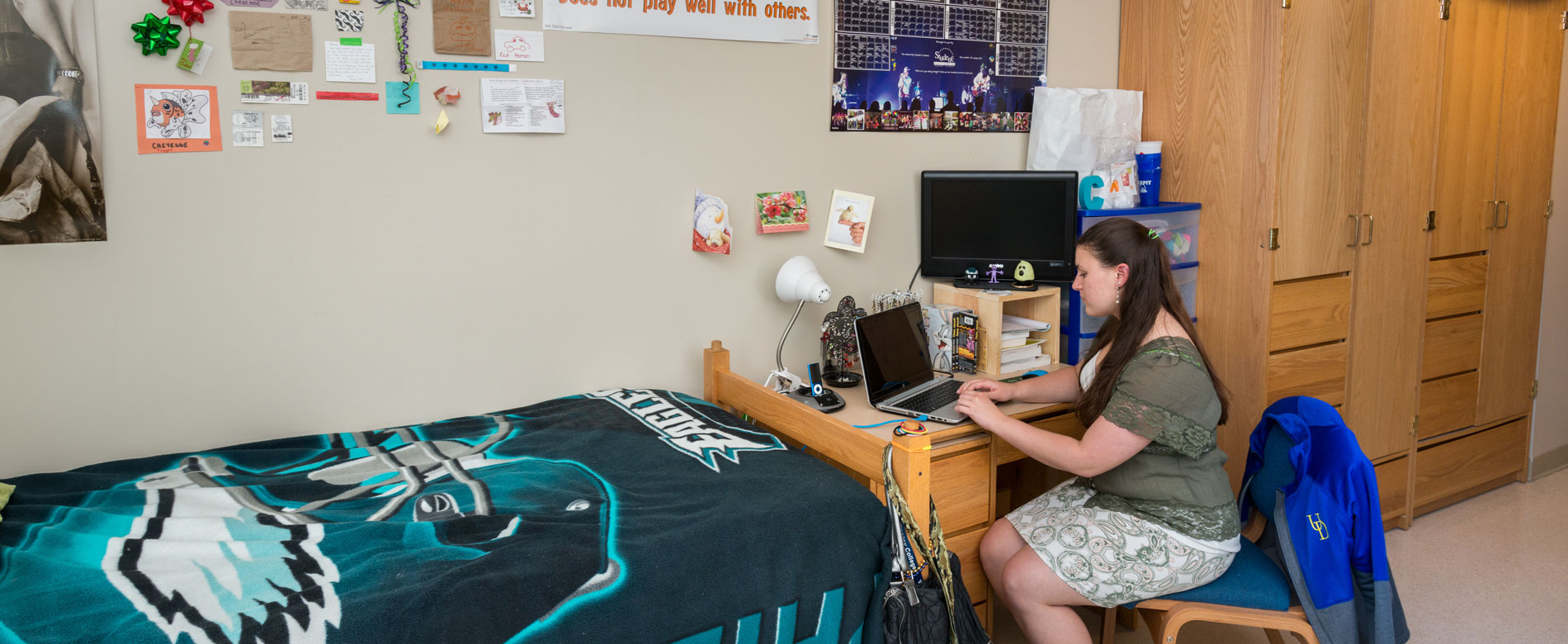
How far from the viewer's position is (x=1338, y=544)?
190 cm

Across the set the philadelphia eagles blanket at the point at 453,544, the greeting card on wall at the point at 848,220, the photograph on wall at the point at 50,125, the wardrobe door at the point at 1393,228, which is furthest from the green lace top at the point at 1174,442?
the photograph on wall at the point at 50,125

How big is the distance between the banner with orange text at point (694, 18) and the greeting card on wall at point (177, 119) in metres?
0.78

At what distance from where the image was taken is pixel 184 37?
6.88 feet

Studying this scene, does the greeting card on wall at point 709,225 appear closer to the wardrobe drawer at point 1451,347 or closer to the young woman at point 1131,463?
the young woman at point 1131,463

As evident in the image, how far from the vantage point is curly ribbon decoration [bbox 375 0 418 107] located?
7.42 ft

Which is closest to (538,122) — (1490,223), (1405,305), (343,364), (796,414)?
(343,364)

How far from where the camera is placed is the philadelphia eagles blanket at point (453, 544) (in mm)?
1493

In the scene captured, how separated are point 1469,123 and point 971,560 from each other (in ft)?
8.10

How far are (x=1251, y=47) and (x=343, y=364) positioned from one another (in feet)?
8.64

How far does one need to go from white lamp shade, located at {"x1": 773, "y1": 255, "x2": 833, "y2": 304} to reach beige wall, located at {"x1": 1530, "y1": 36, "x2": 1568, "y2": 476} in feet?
9.96

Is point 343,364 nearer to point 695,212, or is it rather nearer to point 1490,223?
point 695,212

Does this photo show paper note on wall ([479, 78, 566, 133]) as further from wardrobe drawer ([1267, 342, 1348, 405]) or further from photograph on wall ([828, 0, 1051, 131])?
wardrobe drawer ([1267, 342, 1348, 405])

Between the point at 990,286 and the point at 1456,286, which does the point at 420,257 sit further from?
the point at 1456,286

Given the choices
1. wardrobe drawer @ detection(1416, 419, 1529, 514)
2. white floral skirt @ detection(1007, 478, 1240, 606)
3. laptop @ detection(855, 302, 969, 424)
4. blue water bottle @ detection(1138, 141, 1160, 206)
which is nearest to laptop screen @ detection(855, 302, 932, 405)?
laptop @ detection(855, 302, 969, 424)
